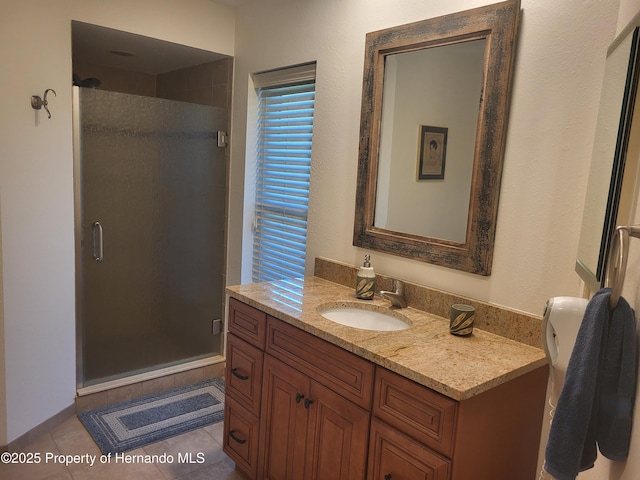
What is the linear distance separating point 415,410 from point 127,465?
5.09 feet

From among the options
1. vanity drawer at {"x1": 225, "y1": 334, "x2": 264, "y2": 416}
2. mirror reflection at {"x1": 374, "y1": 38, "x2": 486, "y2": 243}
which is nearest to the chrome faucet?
mirror reflection at {"x1": 374, "y1": 38, "x2": 486, "y2": 243}

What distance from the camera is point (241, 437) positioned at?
6.85 ft

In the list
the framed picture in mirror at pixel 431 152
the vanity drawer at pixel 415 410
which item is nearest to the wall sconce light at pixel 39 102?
the framed picture in mirror at pixel 431 152

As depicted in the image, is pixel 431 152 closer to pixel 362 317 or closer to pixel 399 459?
pixel 362 317

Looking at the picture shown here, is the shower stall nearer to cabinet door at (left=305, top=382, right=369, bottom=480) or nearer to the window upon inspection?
the window

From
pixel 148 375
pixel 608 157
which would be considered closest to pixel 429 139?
pixel 608 157

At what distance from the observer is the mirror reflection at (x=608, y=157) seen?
3.71ft

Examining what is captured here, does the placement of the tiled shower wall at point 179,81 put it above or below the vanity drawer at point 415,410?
above

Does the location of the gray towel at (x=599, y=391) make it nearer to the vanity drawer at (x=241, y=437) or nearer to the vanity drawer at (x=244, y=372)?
the vanity drawer at (x=244, y=372)

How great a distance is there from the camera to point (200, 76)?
3.19 m

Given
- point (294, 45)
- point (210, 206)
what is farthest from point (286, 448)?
point (294, 45)

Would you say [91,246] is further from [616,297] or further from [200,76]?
[616,297]

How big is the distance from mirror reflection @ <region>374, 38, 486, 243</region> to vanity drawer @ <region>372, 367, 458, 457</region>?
67 centimetres

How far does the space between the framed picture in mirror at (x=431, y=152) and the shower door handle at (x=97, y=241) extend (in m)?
1.75
